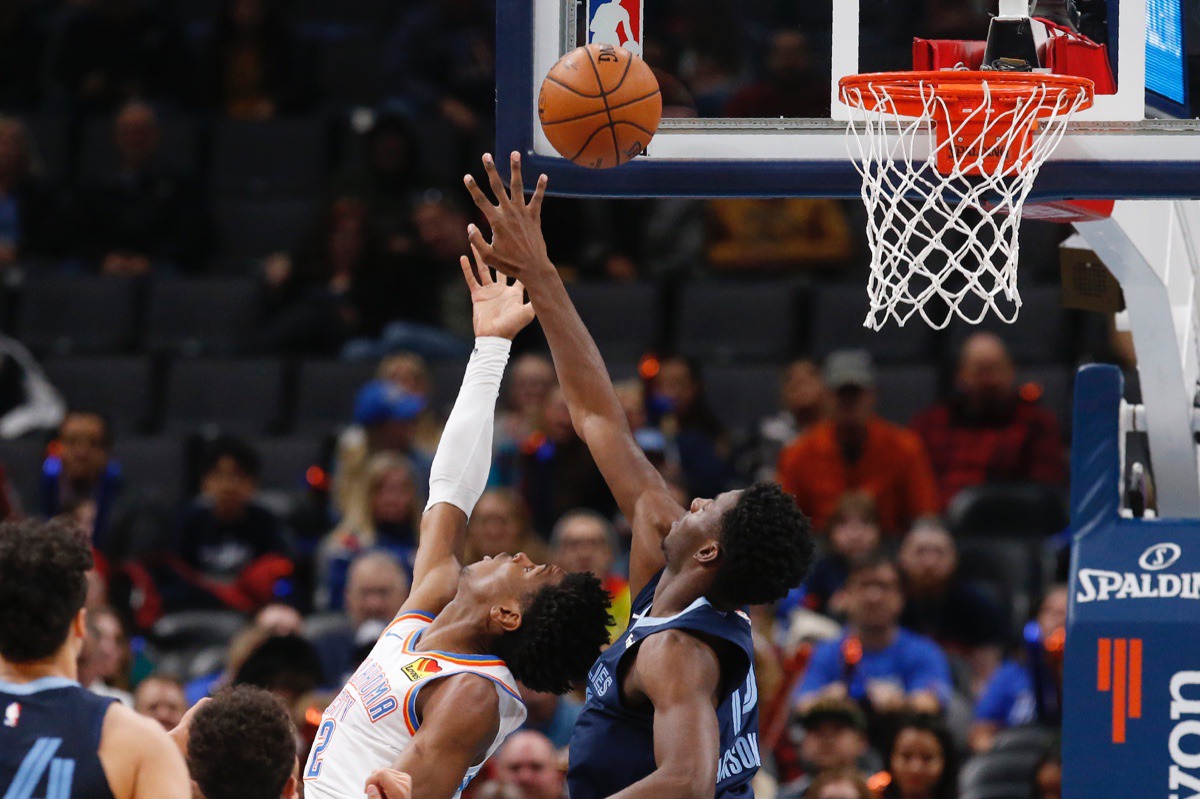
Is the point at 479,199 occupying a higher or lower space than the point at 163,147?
higher

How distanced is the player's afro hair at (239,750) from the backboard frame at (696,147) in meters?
1.78

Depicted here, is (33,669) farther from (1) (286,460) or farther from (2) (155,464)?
(2) (155,464)

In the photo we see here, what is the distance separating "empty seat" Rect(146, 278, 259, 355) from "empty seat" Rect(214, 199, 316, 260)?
0.66 m

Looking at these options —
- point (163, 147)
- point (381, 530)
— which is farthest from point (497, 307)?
point (163, 147)

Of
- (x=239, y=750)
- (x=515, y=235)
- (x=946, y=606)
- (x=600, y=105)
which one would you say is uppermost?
(x=600, y=105)

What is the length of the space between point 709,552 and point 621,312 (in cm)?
554

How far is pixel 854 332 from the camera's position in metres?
9.95

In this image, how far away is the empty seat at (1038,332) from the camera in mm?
9750

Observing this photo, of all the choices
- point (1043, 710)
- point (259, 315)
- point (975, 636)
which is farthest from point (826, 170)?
point (259, 315)

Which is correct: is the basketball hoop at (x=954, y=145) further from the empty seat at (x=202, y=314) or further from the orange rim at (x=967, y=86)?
the empty seat at (x=202, y=314)

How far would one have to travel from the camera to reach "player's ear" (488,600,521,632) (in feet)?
15.8

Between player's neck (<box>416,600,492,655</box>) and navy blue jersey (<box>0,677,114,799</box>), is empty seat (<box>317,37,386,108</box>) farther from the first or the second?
navy blue jersey (<box>0,677,114,799</box>)

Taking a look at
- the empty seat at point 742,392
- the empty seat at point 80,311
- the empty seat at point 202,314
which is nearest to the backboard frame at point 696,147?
the empty seat at point 742,392

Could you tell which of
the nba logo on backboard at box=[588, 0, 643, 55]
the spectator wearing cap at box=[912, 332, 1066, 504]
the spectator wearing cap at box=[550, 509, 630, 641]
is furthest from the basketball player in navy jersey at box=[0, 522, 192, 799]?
the spectator wearing cap at box=[912, 332, 1066, 504]
